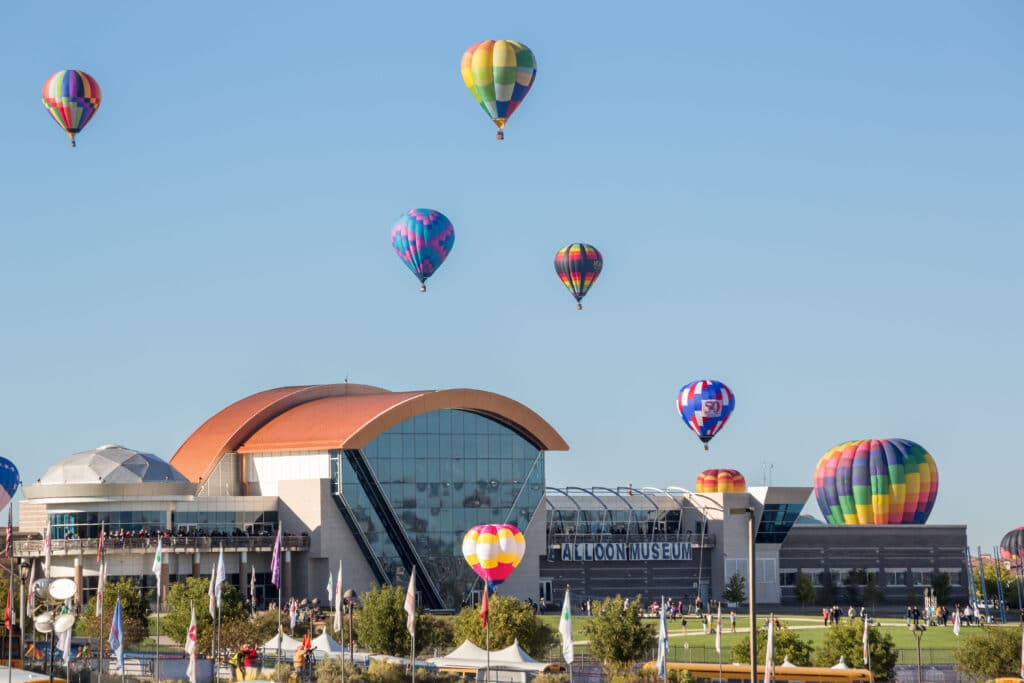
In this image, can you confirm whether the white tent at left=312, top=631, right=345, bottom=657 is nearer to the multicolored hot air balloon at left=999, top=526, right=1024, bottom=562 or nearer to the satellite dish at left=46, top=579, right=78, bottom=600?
the satellite dish at left=46, top=579, right=78, bottom=600

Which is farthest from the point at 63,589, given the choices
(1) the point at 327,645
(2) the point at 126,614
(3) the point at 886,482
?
(3) the point at 886,482

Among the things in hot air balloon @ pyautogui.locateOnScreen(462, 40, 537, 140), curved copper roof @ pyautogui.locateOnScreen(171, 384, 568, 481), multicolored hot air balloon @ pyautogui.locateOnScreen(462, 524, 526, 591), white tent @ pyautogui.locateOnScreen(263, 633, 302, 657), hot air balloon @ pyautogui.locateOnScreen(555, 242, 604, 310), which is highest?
hot air balloon @ pyautogui.locateOnScreen(462, 40, 537, 140)

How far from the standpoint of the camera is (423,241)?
111m

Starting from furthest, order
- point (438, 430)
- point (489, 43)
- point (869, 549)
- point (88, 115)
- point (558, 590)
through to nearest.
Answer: point (869, 549), point (558, 590), point (438, 430), point (88, 115), point (489, 43)

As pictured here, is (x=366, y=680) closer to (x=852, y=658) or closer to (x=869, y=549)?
(x=852, y=658)

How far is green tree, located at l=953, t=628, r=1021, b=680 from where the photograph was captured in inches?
2886

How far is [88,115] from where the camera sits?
104750mm

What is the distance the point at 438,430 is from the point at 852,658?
4846 cm

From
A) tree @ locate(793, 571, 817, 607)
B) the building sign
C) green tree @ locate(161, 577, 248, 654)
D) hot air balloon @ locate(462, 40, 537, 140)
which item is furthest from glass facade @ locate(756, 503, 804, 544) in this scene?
green tree @ locate(161, 577, 248, 654)

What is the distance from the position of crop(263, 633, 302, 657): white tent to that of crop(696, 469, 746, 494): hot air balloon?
61.1 metres

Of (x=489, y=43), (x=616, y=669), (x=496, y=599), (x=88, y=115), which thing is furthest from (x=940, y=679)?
(x=88, y=115)

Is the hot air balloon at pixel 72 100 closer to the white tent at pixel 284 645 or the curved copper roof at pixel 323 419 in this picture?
the curved copper roof at pixel 323 419

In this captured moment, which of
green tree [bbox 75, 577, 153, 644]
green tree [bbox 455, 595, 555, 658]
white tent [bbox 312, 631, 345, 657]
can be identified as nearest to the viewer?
white tent [bbox 312, 631, 345, 657]

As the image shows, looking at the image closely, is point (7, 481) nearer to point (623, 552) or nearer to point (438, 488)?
point (438, 488)
